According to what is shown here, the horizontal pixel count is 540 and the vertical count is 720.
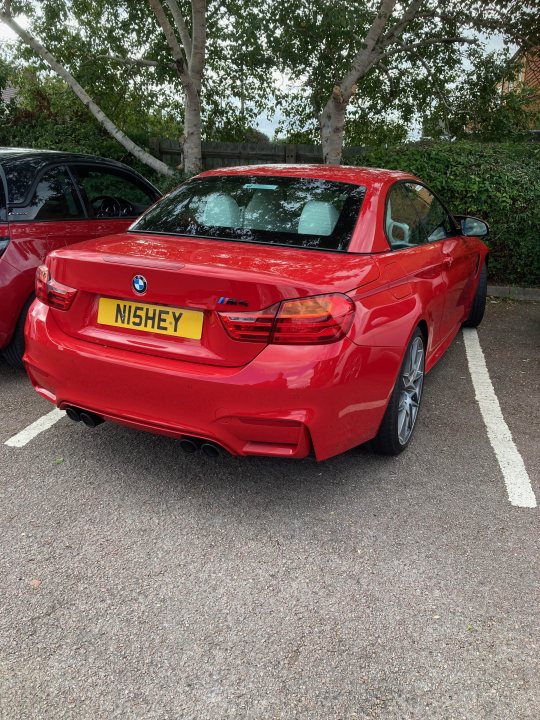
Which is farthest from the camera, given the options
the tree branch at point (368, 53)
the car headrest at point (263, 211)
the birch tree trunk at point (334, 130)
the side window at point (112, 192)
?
the birch tree trunk at point (334, 130)

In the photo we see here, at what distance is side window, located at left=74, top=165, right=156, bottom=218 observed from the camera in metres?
5.13

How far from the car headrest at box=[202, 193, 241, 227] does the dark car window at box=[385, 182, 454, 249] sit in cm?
82

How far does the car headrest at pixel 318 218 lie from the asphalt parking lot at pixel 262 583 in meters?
1.27

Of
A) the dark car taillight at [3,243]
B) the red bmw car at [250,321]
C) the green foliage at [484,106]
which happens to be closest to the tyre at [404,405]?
the red bmw car at [250,321]

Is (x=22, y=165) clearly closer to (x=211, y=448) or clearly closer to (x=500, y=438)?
(x=211, y=448)

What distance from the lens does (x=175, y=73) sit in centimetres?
941

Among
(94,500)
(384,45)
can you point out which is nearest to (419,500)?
(94,500)

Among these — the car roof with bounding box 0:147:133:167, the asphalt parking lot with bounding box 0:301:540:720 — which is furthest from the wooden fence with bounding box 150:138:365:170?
the asphalt parking lot with bounding box 0:301:540:720

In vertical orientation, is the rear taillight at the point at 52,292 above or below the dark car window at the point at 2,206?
below

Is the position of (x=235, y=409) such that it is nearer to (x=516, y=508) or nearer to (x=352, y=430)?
(x=352, y=430)

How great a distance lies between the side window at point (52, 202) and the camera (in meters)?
4.47

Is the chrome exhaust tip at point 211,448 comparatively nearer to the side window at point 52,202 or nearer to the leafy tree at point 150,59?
the side window at point 52,202

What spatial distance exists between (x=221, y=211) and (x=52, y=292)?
3.32ft

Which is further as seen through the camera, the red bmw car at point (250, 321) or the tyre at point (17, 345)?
the tyre at point (17, 345)
